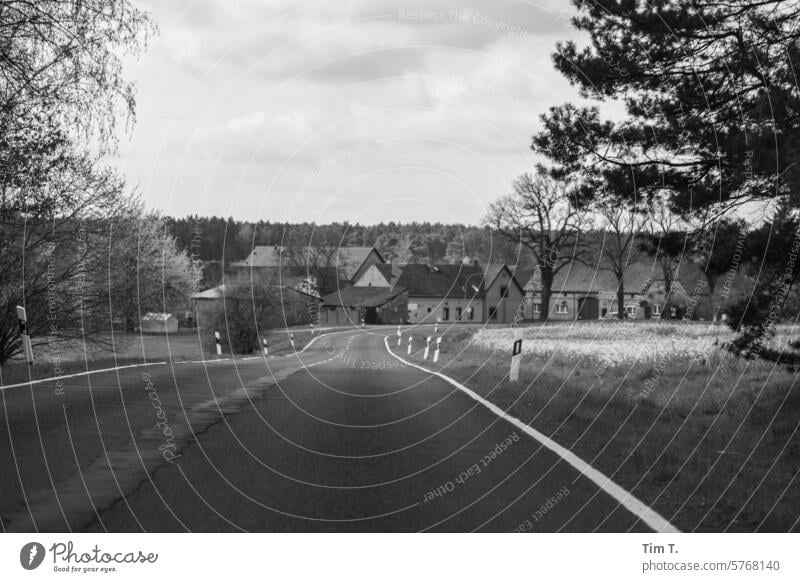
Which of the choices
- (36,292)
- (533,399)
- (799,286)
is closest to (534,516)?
(799,286)

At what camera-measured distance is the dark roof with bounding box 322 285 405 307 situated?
101125 millimetres

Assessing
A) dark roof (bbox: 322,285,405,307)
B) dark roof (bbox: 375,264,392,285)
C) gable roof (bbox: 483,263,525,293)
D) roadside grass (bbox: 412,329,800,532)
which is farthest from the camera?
dark roof (bbox: 375,264,392,285)

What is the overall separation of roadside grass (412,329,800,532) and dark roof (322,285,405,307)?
259 ft

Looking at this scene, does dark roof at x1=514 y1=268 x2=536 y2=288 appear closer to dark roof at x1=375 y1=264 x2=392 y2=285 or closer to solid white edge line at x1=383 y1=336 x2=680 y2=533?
dark roof at x1=375 y1=264 x2=392 y2=285

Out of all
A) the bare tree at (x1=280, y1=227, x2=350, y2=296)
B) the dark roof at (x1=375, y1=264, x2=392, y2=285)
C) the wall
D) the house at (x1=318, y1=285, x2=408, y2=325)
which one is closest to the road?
the bare tree at (x1=280, y1=227, x2=350, y2=296)

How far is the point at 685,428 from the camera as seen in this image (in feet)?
38.2

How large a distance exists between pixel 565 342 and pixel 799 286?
23074 millimetres

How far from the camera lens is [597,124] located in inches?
577

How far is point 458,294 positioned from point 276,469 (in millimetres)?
94275

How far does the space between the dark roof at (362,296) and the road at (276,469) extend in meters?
87.0

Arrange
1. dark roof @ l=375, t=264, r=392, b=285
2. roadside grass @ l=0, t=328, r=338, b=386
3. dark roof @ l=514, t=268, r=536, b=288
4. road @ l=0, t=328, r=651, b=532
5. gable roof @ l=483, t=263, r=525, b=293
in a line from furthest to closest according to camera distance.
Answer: dark roof @ l=514, t=268, r=536, b=288
dark roof @ l=375, t=264, r=392, b=285
gable roof @ l=483, t=263, r=525, b=293
roadside grass @ l=0, t=328, r=338, b=386
road @ l=0, t=328, r=651, b=532

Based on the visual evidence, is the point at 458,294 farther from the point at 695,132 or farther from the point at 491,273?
the point at 695,132

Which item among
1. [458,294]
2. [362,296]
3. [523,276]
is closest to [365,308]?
[362,296]
